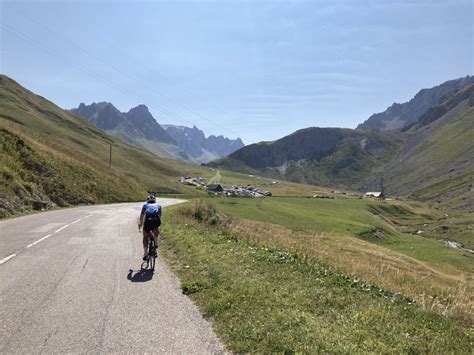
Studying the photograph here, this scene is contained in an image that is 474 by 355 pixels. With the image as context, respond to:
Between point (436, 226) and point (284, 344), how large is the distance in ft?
383

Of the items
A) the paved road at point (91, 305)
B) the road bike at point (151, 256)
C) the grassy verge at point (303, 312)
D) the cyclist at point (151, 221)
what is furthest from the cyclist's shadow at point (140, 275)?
the cyclist at point (151, 221)

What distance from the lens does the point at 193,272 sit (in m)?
15.1

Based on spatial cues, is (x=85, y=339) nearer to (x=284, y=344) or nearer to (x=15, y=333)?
(x=15, y=333)

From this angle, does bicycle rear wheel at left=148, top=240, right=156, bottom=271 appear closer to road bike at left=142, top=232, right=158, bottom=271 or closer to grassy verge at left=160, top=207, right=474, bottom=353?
road bike at left=142, top=232, right=158, bottom=271

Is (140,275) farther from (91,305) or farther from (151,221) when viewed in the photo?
(91,305)

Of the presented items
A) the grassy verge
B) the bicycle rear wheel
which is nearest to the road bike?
the bicycle rear wheel

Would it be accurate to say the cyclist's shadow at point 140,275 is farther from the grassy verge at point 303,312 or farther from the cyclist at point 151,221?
the cyclist at point 151,221

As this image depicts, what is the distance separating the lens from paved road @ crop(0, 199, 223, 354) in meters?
8.39

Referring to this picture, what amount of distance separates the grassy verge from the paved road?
2.68 feet

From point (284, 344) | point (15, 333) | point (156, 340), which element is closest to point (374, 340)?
point (284, 344)

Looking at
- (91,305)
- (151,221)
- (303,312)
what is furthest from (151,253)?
(303,312)

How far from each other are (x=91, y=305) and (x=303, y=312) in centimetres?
578

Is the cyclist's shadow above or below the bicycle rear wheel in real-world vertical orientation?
below

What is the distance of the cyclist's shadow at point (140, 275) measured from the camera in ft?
46.2
